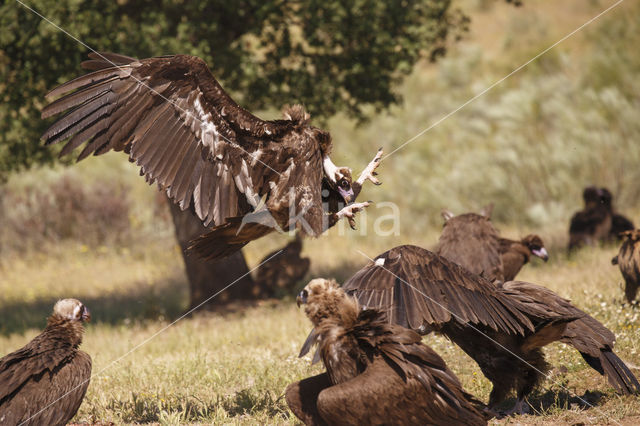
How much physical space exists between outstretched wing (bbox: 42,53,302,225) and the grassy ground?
161 centimetres

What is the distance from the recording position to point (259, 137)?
6492 millimetres

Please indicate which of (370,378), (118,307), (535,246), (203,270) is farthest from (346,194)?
(118,307)

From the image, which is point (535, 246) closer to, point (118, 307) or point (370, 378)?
point (370, 378)

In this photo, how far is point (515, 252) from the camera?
9.43 meters

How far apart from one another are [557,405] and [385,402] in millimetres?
2163

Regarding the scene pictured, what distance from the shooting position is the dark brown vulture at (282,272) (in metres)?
11.9

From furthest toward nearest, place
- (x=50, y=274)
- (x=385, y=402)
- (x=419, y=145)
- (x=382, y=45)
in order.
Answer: (x=419, y=145) → (x=50, y=274) → (x=382, y=45) → (x=385, y=402)

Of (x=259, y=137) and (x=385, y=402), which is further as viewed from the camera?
(x=259, y=137)

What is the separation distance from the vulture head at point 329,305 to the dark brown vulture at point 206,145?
4.74 ft

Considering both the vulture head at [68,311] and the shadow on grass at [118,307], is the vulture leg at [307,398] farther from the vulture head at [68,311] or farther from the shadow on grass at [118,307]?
the shadow on grass at [118,307]

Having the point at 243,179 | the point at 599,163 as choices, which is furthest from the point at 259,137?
the point at 599,163

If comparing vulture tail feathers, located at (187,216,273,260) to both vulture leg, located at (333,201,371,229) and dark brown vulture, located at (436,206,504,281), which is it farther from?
dark brown vulture, located at (436,206,504,281)

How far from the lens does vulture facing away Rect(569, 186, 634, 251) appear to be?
1241 centimetres

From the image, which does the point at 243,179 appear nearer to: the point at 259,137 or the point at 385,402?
the point at 259,137
